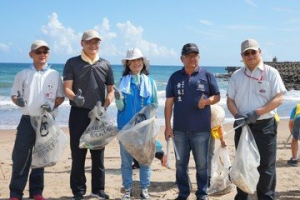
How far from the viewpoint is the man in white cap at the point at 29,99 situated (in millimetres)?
4301

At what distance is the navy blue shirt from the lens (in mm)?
4281

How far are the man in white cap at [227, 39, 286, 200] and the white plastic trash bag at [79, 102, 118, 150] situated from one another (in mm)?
1416

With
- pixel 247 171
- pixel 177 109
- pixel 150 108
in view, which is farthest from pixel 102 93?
pixel 247 171

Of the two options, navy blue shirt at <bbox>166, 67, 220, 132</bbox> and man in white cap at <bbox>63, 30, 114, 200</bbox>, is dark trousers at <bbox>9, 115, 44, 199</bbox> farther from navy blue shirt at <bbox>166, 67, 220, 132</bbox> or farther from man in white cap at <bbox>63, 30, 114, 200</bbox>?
navy blue shirt at <bbox>166, 67, 220, 132</bbox>

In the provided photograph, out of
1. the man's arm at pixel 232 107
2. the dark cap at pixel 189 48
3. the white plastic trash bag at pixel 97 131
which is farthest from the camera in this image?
the white plastic trash bag at pixel 97 131

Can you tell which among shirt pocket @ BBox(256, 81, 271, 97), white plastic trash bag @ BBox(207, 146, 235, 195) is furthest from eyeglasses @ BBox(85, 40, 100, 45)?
white plastic trash bag @ BBox(207, 146, 235, 195)

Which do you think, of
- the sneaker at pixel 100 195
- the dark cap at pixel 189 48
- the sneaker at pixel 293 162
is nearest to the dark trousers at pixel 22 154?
the sneaker at pixel 100 195

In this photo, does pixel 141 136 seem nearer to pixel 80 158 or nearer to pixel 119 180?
pixel 80 158

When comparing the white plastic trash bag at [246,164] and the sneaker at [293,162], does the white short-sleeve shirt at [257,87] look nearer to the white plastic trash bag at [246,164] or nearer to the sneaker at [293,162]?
the white plastic trash bag at [246,164]

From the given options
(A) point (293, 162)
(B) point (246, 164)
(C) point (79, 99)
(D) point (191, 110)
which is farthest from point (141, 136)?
(A) point (293, 162)

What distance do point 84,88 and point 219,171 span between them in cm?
195

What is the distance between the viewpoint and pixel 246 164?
12.9 feet

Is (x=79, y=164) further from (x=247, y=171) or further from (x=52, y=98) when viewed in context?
(x=247, y=171)

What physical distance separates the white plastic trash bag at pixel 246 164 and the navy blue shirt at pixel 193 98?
18.9 inches
